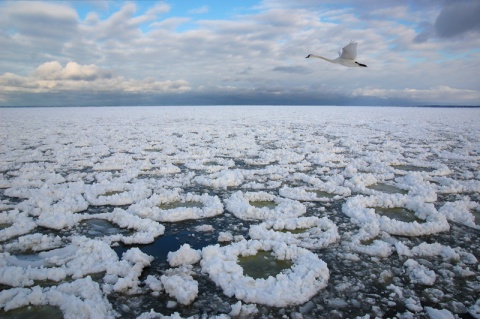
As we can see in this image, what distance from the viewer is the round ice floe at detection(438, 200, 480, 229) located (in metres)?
3.80

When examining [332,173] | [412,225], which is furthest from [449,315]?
[332,173]

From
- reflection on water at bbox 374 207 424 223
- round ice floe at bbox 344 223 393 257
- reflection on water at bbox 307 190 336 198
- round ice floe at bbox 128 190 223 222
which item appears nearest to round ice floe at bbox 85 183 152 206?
round ice floe at bbox 128 190 223 222

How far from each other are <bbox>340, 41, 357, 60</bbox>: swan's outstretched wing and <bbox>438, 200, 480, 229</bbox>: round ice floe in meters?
2.92

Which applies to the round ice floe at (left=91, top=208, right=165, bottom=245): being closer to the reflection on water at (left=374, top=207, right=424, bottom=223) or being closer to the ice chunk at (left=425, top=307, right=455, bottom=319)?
the ice chunk at (left=425, top=307, right=455, bottom=319)

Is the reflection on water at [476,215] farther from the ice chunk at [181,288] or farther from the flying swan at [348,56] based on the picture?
the ice chunk at [181,288]

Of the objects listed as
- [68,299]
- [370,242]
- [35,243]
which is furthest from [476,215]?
[35,243]

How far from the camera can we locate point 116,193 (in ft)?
16.1

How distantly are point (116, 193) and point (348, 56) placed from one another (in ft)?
15.5

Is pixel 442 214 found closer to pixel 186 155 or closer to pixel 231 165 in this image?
pixel 231 165

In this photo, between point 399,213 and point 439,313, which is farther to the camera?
point 399,213

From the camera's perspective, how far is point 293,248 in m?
3.02

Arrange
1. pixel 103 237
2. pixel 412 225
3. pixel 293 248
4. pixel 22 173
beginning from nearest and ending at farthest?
pixel 293 248
pixel 103 237
pixel 412 225
pixel 22 173

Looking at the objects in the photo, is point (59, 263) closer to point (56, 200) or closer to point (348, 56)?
point (56, 200)

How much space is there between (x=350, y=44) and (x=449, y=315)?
4.46 meters
